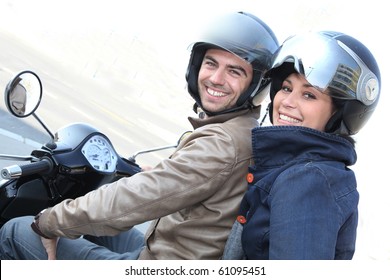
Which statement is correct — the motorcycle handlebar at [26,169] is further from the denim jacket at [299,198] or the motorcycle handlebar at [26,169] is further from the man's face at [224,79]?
the denim jacket at [299,198]

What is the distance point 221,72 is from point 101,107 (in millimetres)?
9505

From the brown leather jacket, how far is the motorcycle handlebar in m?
0.25

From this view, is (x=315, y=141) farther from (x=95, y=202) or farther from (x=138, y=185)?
(x=95, y=202)

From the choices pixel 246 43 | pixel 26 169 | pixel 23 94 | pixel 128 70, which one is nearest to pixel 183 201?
pixel 26 169

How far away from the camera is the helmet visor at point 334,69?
195 centimetres

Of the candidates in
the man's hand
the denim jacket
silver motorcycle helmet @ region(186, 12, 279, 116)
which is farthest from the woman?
the man's hand

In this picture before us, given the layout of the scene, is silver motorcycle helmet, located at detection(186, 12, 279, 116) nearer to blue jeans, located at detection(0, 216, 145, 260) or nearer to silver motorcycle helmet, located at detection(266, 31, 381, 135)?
silver motorcycle helmet, located at detection(266, 31, 381, 135)

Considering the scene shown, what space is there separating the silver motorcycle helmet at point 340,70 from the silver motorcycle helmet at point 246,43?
35cm

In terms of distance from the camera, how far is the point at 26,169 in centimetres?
222

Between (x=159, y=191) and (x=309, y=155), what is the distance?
60 cm

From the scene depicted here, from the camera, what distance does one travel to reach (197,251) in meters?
2.01

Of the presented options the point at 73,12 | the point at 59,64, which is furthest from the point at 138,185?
the point at 73,12

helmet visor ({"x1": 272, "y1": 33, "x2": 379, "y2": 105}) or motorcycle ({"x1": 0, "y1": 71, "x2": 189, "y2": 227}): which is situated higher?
helmet visor ({"x1": 272, "y1": 33, "x2": 379, "y2": 105})

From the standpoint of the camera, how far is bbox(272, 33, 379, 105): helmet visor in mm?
1947
